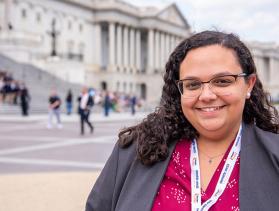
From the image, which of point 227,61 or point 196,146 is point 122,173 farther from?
point 227,61

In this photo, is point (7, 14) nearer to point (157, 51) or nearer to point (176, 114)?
point (157, 51)

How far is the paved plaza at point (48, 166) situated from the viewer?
6258 millimetres

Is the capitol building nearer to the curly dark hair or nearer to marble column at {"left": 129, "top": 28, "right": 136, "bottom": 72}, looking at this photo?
marble column at {"left": 129, "top": 28, "right": 136, "bottom": 72}

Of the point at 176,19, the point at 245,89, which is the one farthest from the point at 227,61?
the point at 176,19

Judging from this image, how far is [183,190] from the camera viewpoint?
7.85 feet

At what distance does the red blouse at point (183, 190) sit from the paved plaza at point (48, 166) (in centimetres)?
65

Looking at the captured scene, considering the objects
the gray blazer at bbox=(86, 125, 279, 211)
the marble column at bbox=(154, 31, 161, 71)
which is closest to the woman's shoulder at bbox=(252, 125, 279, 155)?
the gray blazer at bbox=(86, 125, 279, 211)

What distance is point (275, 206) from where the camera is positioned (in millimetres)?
2254

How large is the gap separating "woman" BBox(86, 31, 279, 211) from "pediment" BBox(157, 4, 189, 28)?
83746mm

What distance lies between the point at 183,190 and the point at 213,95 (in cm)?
43

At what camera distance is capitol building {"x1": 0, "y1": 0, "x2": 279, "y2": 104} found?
61472 mm

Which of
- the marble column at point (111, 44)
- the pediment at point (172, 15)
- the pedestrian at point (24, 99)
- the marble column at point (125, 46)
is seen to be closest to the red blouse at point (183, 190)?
the pedestrian at point (24, 99)

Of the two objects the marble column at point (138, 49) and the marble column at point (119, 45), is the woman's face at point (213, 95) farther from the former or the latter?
the marble column at point (138, 49)

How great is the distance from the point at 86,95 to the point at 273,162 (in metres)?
16.4
